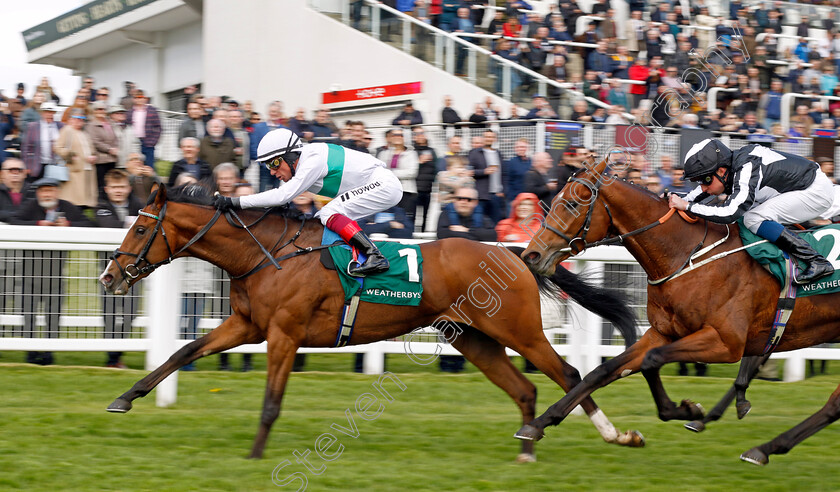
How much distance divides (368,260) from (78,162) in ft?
14.1

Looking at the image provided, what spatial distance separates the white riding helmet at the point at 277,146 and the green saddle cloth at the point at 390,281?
1.93 ft

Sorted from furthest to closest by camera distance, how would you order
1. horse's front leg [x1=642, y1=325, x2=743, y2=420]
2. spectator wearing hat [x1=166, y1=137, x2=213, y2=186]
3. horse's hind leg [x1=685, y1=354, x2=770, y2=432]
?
spectator wearing hat [x1=166, y1=137, x2=213, y2=186]
horse's hind leg [x1=685, y1=354, x2=770, y2=432]
horse's front leg [x1=642, y1=325, x2=743, y2=420]

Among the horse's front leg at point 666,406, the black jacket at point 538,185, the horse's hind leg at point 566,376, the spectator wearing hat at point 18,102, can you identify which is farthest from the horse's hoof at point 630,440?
the spectator wearing hat at point 18,102

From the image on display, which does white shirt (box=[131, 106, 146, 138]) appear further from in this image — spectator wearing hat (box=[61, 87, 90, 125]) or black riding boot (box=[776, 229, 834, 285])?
black riding boot (box=[776, 229, 834, 285])

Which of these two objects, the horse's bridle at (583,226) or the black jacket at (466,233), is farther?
the black jacket at (466,233)

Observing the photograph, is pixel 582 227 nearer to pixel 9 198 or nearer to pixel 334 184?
pixel 334 184

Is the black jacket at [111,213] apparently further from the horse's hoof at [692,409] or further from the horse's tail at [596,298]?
→ the horse's hoof at [692,409]

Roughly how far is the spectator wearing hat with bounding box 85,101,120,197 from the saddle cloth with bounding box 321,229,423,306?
4243mm

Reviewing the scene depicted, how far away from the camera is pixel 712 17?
15.5m

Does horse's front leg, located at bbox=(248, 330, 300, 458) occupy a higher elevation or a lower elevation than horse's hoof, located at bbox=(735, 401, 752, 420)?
higher

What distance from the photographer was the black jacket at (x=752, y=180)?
15.7 feet

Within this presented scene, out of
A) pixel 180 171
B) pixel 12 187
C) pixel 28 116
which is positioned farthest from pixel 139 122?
pixel 12 187

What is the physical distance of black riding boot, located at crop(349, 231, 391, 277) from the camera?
505cm

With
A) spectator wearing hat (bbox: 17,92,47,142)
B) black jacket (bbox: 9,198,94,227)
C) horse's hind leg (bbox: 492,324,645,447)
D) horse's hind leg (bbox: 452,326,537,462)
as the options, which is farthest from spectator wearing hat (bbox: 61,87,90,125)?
horse's hind leg (bbox: 492,324,645,447)
